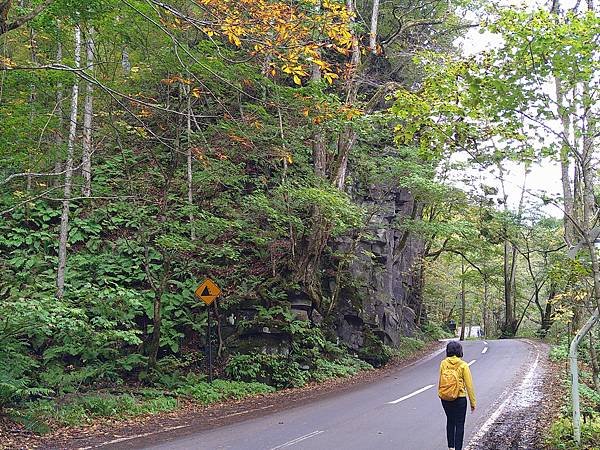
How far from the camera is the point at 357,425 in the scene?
9469 mm

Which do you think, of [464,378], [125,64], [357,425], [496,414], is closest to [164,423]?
[357,425]

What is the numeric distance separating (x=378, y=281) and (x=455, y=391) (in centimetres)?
1732

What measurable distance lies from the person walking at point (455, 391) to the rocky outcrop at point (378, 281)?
12030 millimetres

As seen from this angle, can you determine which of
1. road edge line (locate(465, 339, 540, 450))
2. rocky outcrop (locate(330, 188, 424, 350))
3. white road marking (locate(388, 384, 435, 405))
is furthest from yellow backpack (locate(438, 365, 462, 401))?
rocky outcrop (locate(330, 188, 424, 350))

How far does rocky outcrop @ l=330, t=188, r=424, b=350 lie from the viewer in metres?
19.9

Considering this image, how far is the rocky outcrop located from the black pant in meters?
12.2

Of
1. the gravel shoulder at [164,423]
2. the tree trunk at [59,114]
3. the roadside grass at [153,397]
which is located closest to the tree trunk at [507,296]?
the roadside grass at [153,397]

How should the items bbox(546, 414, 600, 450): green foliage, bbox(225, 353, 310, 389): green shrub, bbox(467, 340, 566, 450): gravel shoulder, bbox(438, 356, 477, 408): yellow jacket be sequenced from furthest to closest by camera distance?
bbox(225, 353, 310, 389): green shrub
bbox(467, 340, 566, 450): gravel shoulder
bbox(546, 414, 600, 450): green foliage
bbox(438, 356, 477, 408): yellow jacket

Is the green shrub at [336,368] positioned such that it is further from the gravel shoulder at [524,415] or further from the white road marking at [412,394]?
the gravel shoulder at [524,415]

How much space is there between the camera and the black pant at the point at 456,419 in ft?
22.2

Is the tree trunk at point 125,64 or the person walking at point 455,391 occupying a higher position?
the tree trunk at point 125,64

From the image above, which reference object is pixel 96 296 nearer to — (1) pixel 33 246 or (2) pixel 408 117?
(1) pixel 33 246

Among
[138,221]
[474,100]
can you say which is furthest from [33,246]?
[474,100]

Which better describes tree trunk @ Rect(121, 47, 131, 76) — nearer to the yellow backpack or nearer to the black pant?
the yellow backpack
